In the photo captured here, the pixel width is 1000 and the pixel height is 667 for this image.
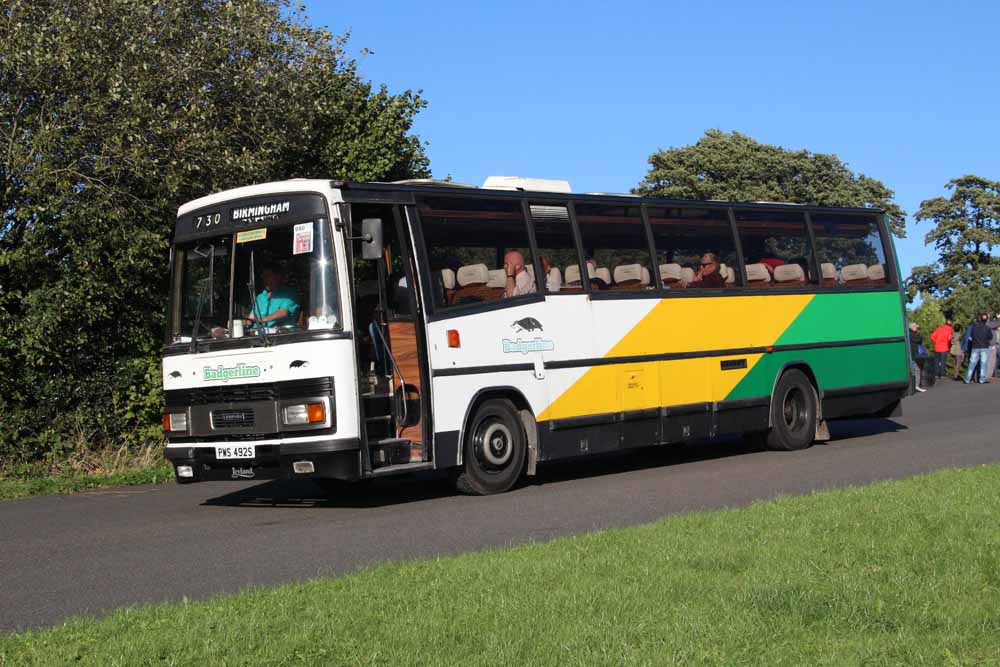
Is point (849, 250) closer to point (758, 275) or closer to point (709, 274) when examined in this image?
point (758, 275)

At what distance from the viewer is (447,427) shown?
13.3 metres

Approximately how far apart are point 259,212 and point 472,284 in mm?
2367

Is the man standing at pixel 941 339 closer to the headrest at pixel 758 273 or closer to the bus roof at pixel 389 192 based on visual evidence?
the headrest at pixel 758 273

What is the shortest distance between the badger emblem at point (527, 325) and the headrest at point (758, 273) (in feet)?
13.7

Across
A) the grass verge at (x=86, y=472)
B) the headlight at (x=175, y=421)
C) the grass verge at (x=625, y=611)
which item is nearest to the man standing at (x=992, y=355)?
the grass verge at (x=86, y=472)

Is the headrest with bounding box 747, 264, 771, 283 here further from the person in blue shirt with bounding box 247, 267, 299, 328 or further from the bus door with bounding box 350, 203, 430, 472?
the person in blue shirt with bounding box 247, 267, 299, 328

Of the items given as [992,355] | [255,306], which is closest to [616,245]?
[255,306]

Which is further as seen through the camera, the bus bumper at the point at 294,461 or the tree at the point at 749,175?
the tree at the point at 749,175

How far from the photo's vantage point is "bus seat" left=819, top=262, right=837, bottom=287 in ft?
61.0

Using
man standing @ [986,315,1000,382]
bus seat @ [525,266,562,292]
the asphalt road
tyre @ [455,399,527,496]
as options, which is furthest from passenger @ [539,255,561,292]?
man standing @ [986,315,1000,382]

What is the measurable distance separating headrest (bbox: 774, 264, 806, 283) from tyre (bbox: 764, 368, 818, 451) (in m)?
1.24

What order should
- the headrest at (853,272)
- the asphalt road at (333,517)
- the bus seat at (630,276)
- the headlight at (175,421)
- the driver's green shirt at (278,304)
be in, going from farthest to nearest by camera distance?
the headrest at (853,272)
the bus seat at (630,276)
the headlight at (175,421)
the driver's green shirt at (278,304)
the asphalt road at (333,517)

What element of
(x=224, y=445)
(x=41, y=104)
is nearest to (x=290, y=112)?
(x=41, y=104)

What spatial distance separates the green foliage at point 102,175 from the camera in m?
16.3
